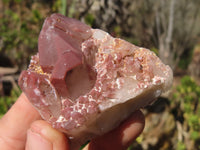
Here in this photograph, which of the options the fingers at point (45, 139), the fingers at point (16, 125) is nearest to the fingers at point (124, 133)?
the fingers at point (45, 139)

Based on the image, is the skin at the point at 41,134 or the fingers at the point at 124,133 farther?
the fingers at the point at 124,133

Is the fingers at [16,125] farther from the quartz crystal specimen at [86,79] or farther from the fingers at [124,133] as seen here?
the fingers at [124,133]

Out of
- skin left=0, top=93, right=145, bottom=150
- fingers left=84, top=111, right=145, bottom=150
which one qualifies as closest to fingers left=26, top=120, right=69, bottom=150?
skin left=0, top=93, right=145, bottom=150

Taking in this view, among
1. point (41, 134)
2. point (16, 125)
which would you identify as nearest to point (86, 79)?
point (41, 134)

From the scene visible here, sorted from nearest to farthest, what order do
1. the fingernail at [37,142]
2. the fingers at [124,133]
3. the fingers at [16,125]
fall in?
the fingernail at [37,142] → the fingers at [124,133] → the fingers at [16,125]

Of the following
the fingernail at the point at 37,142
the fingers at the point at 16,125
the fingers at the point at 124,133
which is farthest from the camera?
the fingers at the point at 16,125

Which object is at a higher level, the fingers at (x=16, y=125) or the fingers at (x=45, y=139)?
the fingers at (x=45, y=139)

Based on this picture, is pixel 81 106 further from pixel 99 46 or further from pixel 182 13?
pixel 182 13

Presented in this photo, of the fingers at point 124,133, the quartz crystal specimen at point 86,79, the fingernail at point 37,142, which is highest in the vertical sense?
the quartz crystal specimen at point 86,79
